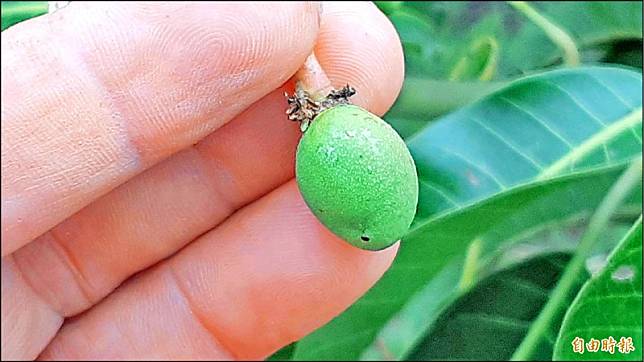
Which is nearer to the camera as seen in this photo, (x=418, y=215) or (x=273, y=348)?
(x=418, y=215)

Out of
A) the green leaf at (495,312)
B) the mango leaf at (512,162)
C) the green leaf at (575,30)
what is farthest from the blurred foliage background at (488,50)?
the green leaf at (495,312)

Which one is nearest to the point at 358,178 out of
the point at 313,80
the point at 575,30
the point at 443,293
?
the point at 313,80

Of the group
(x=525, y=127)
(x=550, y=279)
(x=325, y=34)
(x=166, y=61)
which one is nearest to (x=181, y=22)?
(x=166, y=61)

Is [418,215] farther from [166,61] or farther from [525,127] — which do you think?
[166,61]

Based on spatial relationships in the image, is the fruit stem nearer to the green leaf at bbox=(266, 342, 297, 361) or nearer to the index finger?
the index finger

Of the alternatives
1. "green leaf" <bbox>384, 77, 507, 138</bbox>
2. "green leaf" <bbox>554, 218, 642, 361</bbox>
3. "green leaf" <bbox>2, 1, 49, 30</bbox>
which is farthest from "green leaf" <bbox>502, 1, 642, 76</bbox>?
"green leaf" <bbox>2, 1, 49, 30</bbox>
